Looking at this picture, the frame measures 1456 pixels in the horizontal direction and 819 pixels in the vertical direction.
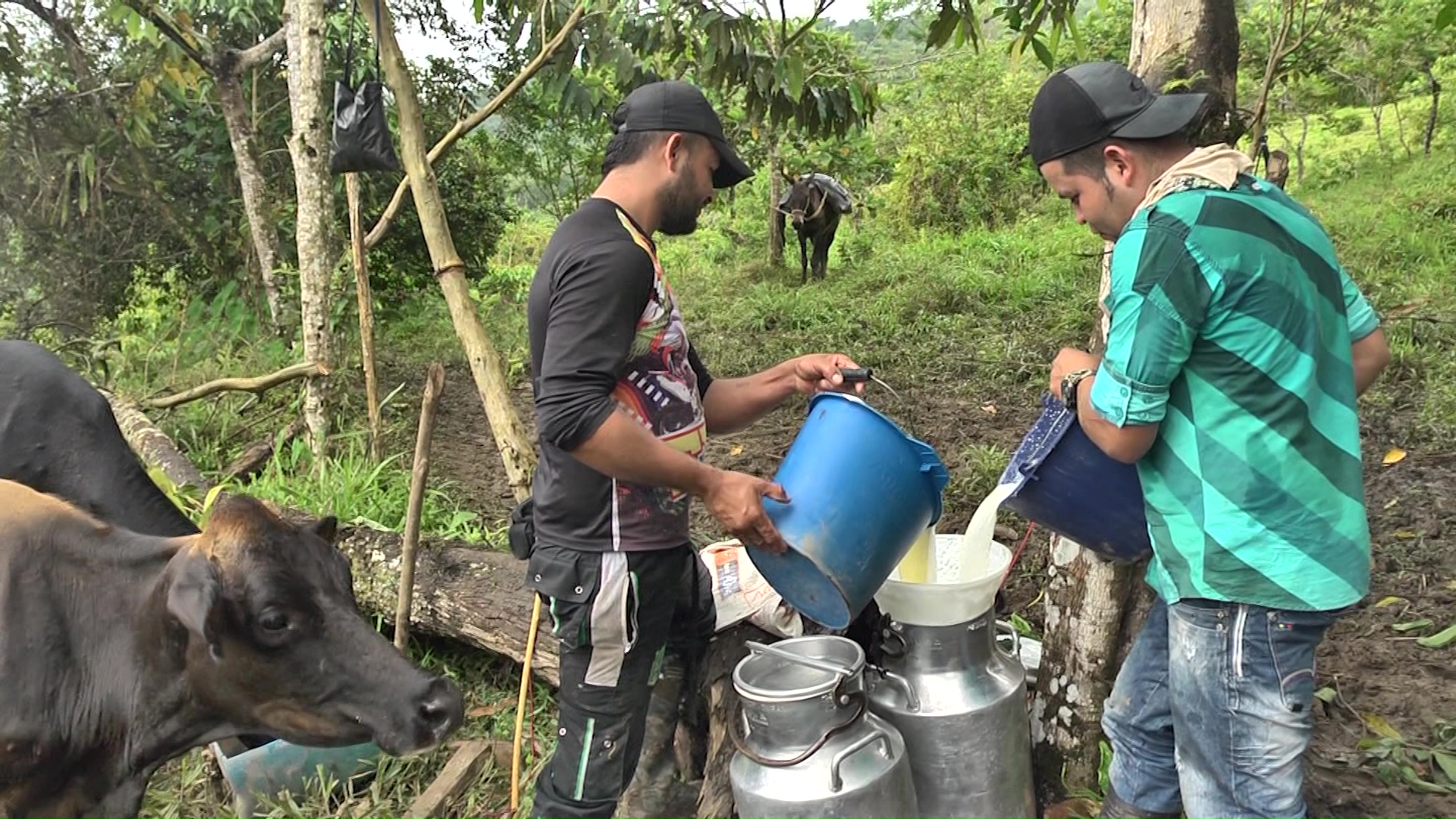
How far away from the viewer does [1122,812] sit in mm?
2271

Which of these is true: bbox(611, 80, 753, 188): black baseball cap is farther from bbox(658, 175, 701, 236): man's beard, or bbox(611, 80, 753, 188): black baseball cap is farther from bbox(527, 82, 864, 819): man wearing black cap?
bbox(658, 175, 701, 236): man's beard

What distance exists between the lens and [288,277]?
23.9ft

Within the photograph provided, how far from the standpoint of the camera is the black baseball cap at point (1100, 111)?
6.16ft

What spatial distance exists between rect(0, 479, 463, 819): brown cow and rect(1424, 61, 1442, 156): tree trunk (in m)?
14.5

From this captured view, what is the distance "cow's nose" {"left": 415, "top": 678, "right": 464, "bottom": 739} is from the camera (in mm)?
1984

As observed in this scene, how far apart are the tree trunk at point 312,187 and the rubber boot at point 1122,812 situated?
4110 millimetres

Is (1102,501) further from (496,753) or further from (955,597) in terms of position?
(496,753)

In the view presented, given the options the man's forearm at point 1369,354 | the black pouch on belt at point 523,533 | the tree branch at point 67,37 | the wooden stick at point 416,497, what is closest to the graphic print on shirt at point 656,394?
the black pouch on belt at point 523,533

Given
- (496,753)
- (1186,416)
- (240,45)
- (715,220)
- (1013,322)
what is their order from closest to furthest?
(1186,416)
(496,753)
(1013,322)
(240,45)
(715,220)

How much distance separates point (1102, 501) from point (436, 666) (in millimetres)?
2734

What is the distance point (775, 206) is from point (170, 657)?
33.0 ft

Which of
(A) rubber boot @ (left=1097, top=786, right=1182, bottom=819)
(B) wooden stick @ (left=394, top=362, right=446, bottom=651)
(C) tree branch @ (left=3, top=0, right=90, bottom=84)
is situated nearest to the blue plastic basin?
(B) wooden stick @ (left=394, top=362, right=446, bottom=651)

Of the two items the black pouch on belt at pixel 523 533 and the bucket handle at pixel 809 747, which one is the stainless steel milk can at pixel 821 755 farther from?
the black pouch on belt at pixel 523 533

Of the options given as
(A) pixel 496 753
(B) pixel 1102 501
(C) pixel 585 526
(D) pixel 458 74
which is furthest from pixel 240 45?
(B) pixel 1102 501
